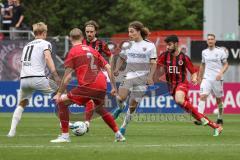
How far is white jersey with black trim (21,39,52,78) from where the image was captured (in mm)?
17891

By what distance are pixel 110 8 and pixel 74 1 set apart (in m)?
3.20

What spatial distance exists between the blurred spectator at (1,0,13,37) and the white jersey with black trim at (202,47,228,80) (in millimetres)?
10298

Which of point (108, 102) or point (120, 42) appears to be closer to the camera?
point (108, 102)

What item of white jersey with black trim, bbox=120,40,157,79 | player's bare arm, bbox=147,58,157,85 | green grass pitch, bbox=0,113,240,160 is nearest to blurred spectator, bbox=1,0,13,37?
green grass pitch, bbox=0,113,240,160

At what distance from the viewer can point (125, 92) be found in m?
18.9

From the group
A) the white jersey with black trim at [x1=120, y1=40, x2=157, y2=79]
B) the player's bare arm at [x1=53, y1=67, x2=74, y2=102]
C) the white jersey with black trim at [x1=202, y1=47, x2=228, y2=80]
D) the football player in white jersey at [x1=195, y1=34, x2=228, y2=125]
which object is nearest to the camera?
the player's bare arm at [x1=53, y1=67, x2=74, y2=102]

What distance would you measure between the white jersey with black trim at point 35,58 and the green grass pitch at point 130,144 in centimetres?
126

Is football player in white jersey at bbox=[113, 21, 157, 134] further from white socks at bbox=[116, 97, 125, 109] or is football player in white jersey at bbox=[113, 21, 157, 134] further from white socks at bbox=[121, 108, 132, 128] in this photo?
white socks at bbox=[121, 108, 132, 128]

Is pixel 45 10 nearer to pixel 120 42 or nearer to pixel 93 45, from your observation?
pixel 120 42

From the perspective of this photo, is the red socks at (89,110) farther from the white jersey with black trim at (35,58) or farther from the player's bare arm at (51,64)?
the white jersey with black trim at (35,58)

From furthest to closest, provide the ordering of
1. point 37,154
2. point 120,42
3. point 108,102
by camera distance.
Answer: point 120,42
point 108,102
point 37,154

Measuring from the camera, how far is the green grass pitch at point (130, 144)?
46.3 feet

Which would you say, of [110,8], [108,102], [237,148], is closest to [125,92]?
[108,102]

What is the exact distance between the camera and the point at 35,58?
58.9 feet
